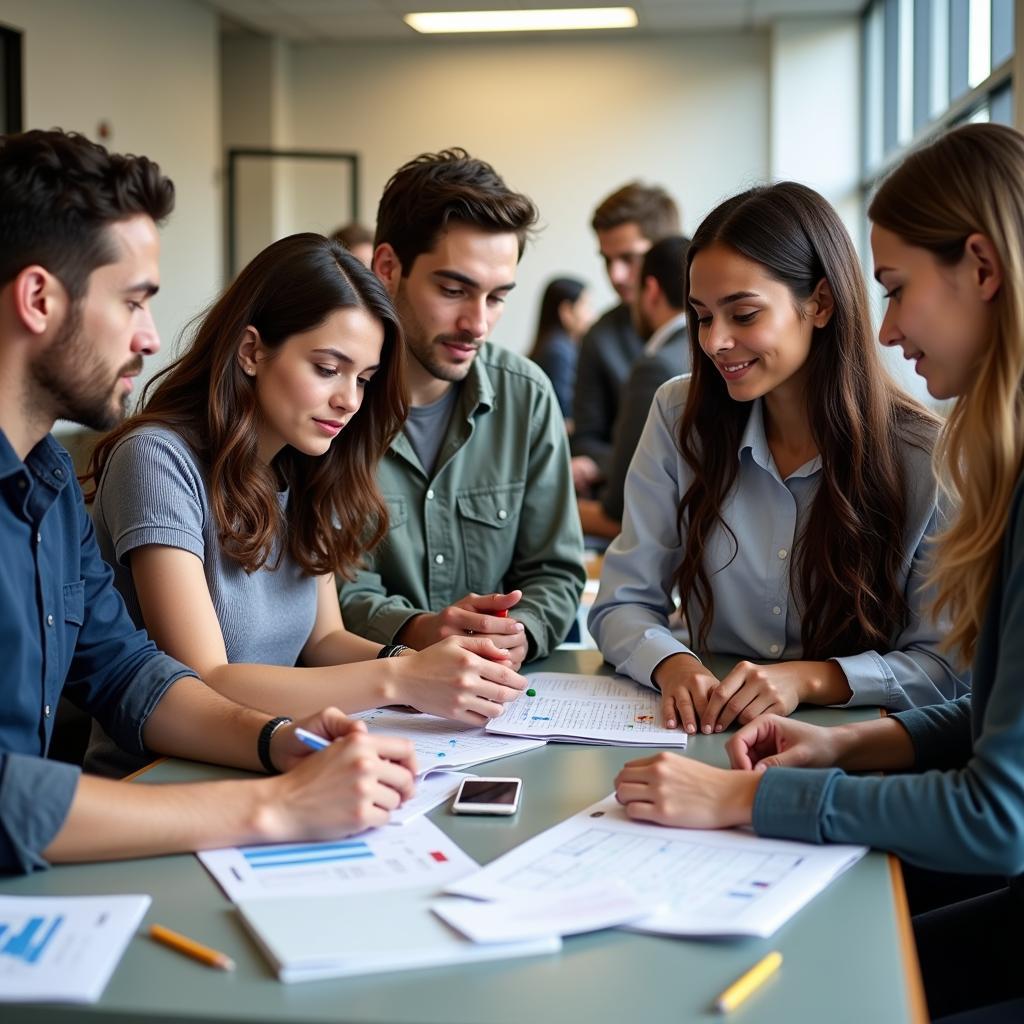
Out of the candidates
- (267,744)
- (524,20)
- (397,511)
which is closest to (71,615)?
(267,744)

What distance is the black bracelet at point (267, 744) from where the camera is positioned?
4.73ft

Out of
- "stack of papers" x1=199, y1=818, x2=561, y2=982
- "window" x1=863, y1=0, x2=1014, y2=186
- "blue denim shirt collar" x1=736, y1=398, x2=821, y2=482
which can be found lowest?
"stack of papers" x1=199, y1=818, x2=561, y2=982

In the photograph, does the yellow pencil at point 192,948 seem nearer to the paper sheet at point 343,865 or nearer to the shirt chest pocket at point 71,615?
the paper sheet at point 343,865

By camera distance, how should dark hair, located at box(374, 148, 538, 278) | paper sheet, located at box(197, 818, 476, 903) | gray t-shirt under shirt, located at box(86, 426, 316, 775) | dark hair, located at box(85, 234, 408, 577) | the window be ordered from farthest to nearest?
the window
dark hair, located at box(374, 148, 538, 278)
dark hair, located at box(85, 234, 408, 577)
gray t-shirt under shirt, located at box(86, 426, 316, 775)
paper sheet, located at box(197, 818, 476, 903)

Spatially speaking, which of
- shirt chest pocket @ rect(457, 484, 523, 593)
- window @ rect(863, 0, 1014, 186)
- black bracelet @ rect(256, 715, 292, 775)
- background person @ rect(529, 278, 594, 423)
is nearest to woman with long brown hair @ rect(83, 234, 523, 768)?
black bracelet @ rect(256, 715, 292, 775)

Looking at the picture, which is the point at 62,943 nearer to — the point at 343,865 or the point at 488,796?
the point at 343,865

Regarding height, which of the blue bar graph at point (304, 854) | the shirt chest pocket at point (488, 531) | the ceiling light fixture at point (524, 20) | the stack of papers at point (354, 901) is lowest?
the blue bar graph at point (304, 854)

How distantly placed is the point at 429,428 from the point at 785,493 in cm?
76

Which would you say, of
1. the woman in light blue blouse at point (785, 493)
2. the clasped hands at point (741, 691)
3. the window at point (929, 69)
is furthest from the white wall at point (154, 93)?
the clasped hands at point (741, 691)

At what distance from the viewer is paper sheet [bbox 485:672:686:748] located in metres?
1.59

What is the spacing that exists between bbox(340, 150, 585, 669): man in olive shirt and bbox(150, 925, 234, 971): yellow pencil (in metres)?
1.20

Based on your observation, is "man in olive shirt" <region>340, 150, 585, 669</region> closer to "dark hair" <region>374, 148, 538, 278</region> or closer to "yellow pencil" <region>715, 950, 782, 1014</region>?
"dark hair" <region>374, 148, 538, 278</region>

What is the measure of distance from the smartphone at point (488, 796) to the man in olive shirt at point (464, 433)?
0.84 m

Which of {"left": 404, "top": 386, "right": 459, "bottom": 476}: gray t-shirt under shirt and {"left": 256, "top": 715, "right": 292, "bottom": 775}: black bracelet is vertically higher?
{"left": 404, "top": 386, "right": 459, "bottom": 476}: gray t-shirt under shirt
